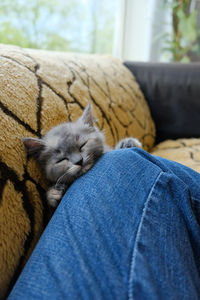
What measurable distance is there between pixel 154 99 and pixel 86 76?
69 cm

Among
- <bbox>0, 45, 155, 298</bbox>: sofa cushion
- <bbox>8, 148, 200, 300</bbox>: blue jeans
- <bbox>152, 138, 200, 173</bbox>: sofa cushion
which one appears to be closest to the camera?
<bbox>8, 148, 200, 300</bbox>: blue jeans

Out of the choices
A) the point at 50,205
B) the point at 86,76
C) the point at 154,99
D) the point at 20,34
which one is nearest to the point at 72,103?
the point at 86,76

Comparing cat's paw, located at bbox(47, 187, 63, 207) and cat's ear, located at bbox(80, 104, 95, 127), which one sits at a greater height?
cat's ear, located at bbox(80, 104, 95, 127)

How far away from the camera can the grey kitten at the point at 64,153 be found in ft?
2.25

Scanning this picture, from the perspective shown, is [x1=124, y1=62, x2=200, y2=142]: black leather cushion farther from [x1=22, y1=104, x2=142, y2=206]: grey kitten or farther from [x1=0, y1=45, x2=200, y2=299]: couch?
[x1=22, y1=104, x2=142, y2=206]: grey kitten

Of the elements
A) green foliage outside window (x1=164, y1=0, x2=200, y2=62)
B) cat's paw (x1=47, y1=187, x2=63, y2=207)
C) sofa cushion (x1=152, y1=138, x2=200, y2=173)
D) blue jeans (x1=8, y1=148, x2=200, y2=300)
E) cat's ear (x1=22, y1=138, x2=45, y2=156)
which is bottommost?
sofa cushion (x1=152, y1=138, x2=200, y2=173)

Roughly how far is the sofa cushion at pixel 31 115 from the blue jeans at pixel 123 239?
9cm

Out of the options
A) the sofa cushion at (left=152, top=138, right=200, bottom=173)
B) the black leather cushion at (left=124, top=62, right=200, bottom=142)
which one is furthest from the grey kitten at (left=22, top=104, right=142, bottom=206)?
the black leather cushion at (left=124, top=62, right=200, bottom=142)

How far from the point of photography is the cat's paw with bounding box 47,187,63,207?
663 mm

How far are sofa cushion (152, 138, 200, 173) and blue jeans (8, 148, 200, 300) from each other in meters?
0.42

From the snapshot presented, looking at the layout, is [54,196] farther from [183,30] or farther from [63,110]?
[183,30]

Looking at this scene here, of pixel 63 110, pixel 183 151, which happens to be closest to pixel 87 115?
pixel 63 110

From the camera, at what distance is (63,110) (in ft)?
2.81

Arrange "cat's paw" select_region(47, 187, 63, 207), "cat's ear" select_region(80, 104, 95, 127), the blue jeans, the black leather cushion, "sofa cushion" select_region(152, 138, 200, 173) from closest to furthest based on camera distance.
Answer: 1. the blue jeans
2. "cat's paw" select_region(47, 187, 63, 207)
3. "cat's ear" select_region(80, 104, 95, 127)
4. "sofa cushion" select_region(152, 138, 200, 173)
5. the black leather cushion
